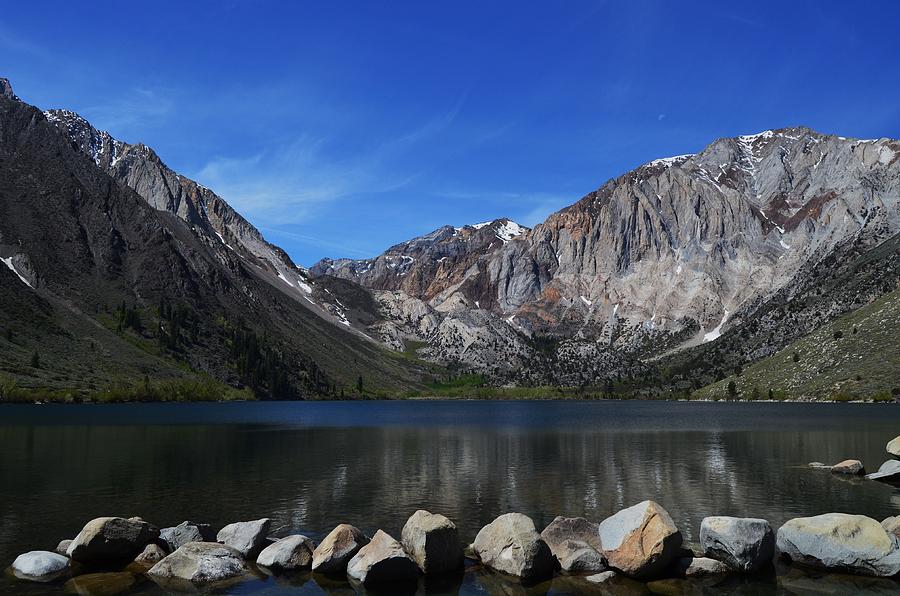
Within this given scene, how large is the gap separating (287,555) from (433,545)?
22.4 ft

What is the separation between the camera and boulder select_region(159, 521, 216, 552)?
3350cm

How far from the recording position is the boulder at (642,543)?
29859 millimetres

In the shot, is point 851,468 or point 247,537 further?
point 851,468

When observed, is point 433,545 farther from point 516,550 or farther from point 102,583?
point 102,583

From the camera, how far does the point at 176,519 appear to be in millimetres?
40844

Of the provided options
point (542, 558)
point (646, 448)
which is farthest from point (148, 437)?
point (542, 558)

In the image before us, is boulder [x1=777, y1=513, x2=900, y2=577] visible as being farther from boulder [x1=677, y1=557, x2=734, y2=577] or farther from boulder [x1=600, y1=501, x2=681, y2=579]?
boulder [x1=600, y1=501, x2=681, y2=579]

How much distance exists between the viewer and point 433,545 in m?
30.9

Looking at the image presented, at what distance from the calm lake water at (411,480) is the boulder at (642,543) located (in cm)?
330

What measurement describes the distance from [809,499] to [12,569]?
47.6 meters

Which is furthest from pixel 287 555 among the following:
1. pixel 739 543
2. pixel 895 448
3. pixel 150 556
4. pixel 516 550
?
pixel 895 448

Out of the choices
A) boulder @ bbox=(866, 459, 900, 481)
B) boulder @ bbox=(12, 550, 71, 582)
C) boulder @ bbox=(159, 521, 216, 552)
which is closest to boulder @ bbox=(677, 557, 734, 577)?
boulder @ bbox=(159, 521, 216, 552)

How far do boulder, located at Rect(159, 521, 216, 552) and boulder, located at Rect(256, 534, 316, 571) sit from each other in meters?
3.84

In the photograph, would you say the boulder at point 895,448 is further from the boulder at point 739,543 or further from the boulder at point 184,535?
the boulder at point 184,535
